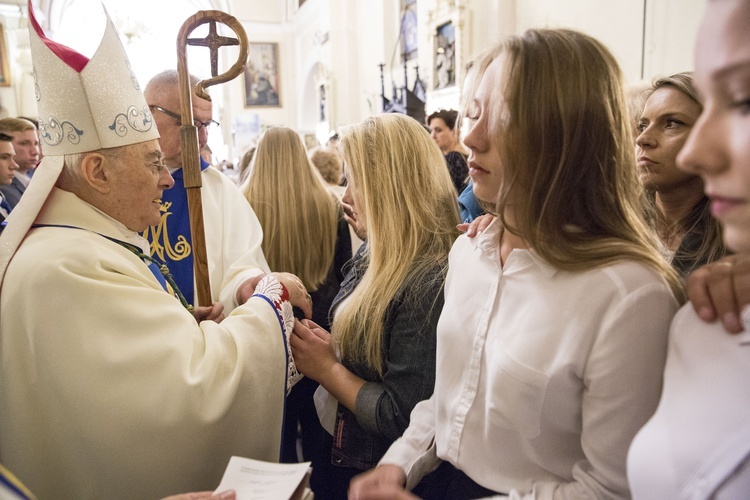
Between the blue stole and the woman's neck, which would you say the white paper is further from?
the blue stole

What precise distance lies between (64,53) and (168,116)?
2.66 ft

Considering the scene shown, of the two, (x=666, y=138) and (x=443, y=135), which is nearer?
(x=666, y=138)

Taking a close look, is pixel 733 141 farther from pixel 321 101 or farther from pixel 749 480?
pixel 321 101

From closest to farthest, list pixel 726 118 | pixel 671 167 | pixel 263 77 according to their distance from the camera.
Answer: pixel 726 118 < pixel 671 167 < pixel 263 77

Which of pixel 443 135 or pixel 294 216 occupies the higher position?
pixel 443 135

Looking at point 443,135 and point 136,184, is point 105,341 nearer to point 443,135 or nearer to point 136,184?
point 136,184

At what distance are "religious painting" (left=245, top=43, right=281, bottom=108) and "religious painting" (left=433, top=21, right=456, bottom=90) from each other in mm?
10345

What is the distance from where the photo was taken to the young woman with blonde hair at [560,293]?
872 millimetres

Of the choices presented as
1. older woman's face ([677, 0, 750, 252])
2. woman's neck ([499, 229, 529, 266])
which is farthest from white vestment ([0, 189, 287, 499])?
older woman's face ([677, 0, 750, 252])

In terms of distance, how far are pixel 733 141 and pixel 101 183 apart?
1.52 meters

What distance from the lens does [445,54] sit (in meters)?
7.96

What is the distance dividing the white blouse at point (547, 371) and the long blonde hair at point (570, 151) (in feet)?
0.19

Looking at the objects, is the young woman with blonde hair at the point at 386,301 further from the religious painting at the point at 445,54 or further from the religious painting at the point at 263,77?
the religious painting at the point at 263,77

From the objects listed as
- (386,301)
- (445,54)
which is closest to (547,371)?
(386,301)
